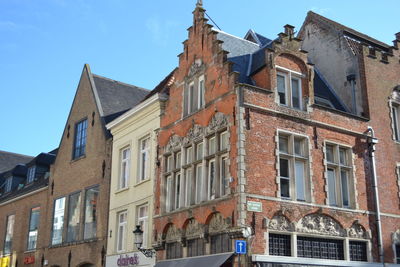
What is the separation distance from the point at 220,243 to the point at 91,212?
33.8ft

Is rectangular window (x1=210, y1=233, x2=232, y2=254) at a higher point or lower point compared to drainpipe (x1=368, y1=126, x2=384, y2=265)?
lower

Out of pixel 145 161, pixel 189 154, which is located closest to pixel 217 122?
pixel 189 154

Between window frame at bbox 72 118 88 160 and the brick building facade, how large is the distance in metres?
7.79

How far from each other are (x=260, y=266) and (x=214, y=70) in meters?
6.66

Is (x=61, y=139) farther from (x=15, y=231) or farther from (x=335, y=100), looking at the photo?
(x=335, y=100)

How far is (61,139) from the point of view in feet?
96.7

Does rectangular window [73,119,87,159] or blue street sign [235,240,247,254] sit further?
rectangular window [73,119,87,159]

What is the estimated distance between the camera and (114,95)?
1118 inches

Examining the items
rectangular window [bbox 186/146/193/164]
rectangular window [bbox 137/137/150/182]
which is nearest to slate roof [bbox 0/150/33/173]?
rectangular window [bbox 137/137/150/182]

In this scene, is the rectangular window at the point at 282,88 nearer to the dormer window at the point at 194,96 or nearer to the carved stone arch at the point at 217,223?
the dormer window at the point at 194,96

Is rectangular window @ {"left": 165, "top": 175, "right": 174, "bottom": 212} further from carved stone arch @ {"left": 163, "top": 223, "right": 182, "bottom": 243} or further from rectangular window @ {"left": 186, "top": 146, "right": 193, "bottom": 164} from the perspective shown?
rectangular window @ {"left": 186, "top": 146, "right": 193, "bottom": 164}

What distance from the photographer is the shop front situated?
1981cm

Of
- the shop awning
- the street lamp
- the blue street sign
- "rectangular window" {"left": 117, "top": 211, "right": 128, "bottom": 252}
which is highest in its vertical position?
"rectangular window" {"left": 117, "top": 211, "right": 128, "bottom": 252}

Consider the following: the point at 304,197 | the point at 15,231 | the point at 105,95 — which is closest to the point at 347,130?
the point at 304,197
